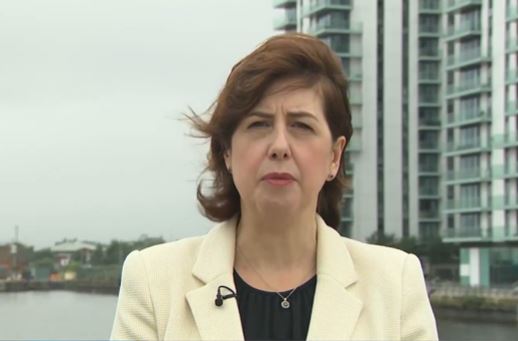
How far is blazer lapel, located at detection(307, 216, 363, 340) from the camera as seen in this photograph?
82cm

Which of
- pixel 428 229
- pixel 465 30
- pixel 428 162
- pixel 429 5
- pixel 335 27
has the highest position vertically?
pixel 429 5

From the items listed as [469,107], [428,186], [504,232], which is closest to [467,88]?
[469,107]

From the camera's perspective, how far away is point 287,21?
28031mm

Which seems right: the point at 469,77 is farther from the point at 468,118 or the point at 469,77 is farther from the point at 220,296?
the point at 220,296

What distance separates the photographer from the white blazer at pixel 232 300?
0.81m

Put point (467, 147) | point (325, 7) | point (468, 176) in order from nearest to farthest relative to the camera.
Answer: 1. point (468, 176)
2. point (467, 147)
3. point (325, 7)

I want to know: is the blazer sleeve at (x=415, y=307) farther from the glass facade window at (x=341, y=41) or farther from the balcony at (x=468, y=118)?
the glass facade window at (x=341, y=41)

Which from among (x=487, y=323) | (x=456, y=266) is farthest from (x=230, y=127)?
(x=456, y=266)

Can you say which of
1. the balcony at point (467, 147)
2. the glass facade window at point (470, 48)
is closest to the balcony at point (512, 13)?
the glass facade window at point (470, 48)

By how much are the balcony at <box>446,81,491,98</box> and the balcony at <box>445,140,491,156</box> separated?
4.06ft

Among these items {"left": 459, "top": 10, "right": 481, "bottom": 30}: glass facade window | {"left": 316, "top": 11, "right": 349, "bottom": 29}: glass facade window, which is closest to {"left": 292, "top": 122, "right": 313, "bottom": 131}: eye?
{"left": 459, "top": 10, "right": 481, "bottom": 30}: glass facade window

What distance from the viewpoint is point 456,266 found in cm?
2431

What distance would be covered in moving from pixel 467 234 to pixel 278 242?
897 inches

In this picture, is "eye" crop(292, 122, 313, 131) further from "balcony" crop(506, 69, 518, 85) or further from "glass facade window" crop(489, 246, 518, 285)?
"glass facade window" crop(489, 246, 518, 285)
